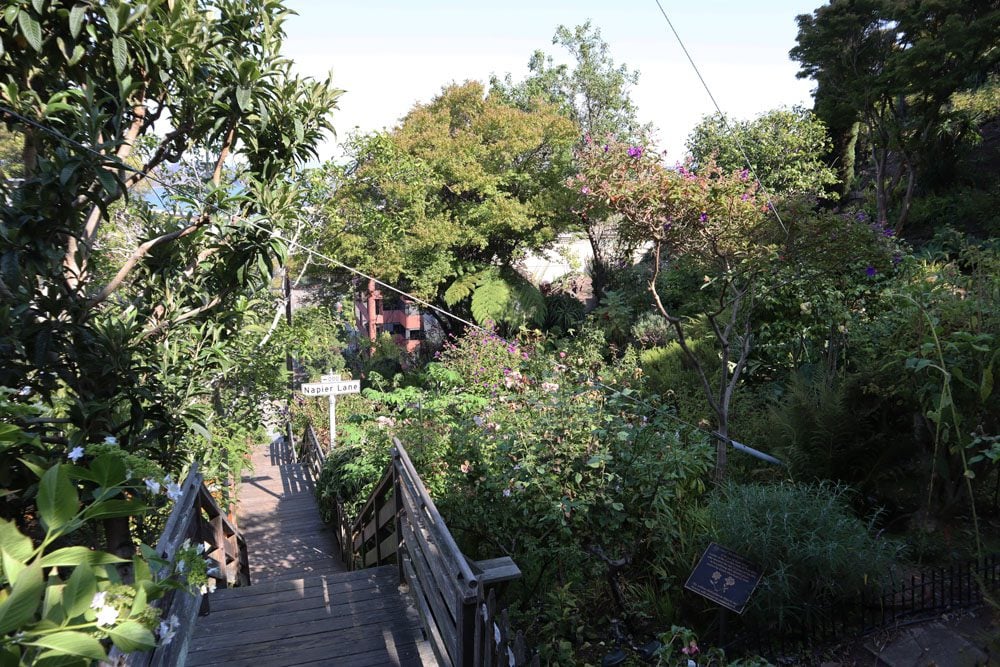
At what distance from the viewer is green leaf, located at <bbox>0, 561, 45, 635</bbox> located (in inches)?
42.3

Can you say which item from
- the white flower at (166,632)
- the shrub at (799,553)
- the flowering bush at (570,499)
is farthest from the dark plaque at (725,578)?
the white flower at (166,632)

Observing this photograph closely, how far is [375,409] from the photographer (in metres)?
11.7

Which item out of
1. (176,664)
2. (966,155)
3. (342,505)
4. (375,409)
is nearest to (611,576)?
(176,664)

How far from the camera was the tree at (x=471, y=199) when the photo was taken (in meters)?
14.4

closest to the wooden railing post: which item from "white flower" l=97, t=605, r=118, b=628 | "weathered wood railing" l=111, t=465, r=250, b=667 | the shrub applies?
"weathered wood railing" l=111, t=465, r=250, b=667

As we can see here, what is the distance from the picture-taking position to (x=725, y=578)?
11.2ft

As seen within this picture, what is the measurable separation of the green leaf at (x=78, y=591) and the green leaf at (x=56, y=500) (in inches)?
4.5

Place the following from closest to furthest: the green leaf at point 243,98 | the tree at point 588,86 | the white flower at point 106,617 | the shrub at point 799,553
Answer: the white flower at point 106,617, the green leaf at point 243,98, the shrub at point 799,553, the tree at point 588,86

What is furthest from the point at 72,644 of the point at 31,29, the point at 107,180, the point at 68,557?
the point at 31,29

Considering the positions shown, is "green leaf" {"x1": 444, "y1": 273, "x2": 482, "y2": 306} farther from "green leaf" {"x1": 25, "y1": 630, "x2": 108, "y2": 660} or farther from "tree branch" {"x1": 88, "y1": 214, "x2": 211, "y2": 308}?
"green leaf" {"x1": 25, "y1": 630, "x2": 108, "y2": 660}

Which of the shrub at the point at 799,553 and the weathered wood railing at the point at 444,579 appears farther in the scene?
the shrub at the point at 799,553

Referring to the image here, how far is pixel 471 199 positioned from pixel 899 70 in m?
9.94

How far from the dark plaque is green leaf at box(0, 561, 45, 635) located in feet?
10.2

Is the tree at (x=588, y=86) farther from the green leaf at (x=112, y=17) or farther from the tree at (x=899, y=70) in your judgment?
the green leaf at (x=112, y=17)
